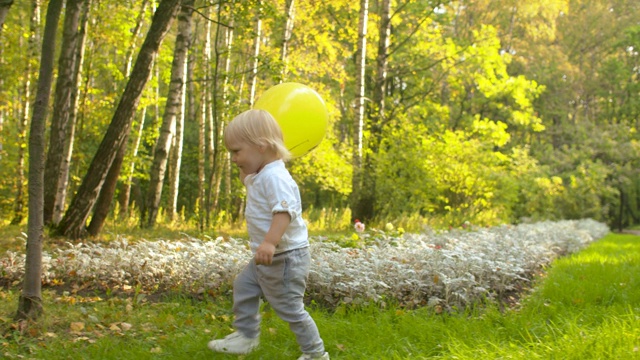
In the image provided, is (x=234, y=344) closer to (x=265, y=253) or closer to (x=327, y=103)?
(x=265, y=253)

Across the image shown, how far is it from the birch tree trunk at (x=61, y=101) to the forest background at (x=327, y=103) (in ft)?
0.07

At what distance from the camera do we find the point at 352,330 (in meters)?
4.18

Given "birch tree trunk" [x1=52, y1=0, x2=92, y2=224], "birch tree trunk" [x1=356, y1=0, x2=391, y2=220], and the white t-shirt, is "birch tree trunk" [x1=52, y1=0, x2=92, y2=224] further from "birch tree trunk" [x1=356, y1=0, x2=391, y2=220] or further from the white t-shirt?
the white t-shirt

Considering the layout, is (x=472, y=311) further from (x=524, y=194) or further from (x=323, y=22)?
(x=524, y=194)

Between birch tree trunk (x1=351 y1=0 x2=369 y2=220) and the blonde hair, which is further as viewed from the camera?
birch tree trunk (x1=351 y1=0 x2=369 y2=220)

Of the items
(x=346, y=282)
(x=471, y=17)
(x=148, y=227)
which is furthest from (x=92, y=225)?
(x=471, y=17)

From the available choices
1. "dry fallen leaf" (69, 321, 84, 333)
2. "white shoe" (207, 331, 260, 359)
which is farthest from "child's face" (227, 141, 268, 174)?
"dry fallen leaf" (69, 321, 84, 333)

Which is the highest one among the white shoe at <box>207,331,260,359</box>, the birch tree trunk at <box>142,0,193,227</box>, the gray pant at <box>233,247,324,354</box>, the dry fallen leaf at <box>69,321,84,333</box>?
the birch tree trunk at <box>142,0,193,227</box>

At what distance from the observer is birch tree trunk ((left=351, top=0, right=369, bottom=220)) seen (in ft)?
44.7

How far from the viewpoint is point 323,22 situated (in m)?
17.2

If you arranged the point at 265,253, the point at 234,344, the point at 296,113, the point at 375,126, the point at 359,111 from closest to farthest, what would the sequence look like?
1. the point at 265,253
2. the point at 234,344
3. the point at 296,113
4. the point at 359,111
5. the point at 375,126

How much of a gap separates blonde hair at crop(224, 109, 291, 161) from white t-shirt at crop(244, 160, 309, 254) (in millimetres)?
132

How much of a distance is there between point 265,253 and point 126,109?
18.1 feet

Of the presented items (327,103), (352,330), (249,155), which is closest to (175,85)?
(352,330)
